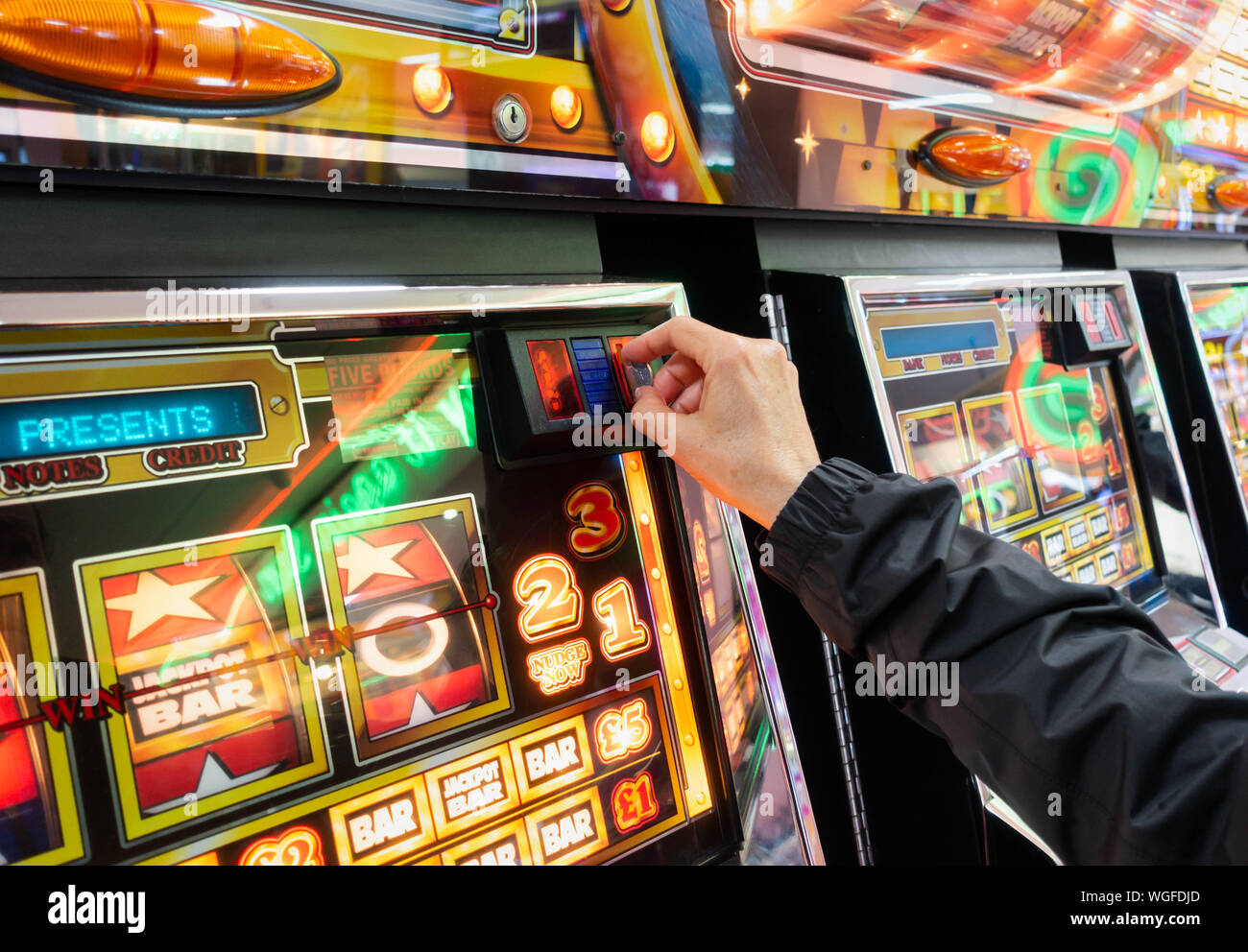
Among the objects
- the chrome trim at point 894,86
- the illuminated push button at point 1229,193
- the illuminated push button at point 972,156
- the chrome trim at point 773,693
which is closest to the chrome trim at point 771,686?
the chrome trim at point 773,693

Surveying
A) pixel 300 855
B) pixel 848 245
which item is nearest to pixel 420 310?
pixel 300 855

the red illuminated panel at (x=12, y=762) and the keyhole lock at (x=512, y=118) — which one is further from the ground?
the keyhole lock at (x=512, y=118)

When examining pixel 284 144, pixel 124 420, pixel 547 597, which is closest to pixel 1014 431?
pixel 547 597

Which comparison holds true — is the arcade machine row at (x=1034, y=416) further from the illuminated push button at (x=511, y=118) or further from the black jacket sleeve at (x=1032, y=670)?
the illuminated push button at (x=511, y=118)

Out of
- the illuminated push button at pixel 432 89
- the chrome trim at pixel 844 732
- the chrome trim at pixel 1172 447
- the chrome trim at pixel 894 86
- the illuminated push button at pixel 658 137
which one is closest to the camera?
the illuminated push button at pixel 432 89

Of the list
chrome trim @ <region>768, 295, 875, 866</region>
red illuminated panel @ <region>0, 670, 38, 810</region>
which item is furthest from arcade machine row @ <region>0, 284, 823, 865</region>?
chrome trim @ <region>768, 295, 875, 866</region>

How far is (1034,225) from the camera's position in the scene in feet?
6.61

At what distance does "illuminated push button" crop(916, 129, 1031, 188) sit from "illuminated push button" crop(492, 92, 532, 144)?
2.99 ft

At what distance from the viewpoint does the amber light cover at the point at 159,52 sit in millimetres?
749

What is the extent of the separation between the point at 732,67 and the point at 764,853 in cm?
114

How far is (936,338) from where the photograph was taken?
5.51 feet

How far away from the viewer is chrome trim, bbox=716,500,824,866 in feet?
3.76

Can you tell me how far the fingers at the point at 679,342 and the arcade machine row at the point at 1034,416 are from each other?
0.45m
